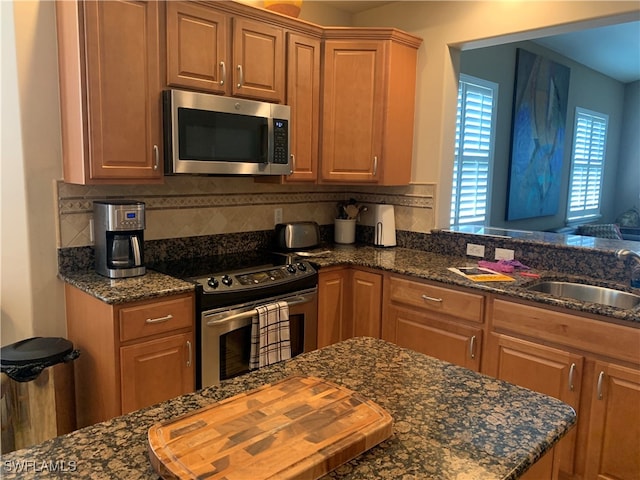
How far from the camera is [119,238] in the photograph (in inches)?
93.3

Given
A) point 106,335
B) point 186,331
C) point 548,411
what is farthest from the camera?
point 186,331

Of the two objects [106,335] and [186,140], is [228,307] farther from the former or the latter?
[186,140]

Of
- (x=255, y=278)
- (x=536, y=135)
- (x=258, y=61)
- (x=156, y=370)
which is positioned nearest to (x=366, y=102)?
(x=258, y=61)

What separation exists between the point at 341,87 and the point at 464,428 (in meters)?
2.53

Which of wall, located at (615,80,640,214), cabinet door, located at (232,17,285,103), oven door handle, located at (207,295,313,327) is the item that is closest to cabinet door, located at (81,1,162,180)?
cabinet door, located at (232,17,285,103)

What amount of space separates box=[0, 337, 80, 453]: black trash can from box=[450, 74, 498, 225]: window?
3.20 m

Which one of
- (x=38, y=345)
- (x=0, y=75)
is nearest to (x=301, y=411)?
(x=38, y=345)

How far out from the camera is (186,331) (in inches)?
92.4

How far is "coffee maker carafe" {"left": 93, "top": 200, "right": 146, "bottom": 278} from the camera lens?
2.31 meters

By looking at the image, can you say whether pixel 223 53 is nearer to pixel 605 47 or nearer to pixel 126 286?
pixel 126 286

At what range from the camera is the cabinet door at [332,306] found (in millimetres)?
2941

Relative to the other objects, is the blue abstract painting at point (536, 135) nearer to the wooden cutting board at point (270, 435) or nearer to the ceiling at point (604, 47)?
the ceiling at point (604, 47)

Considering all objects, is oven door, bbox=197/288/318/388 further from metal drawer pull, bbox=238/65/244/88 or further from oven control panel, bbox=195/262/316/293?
metal drawer pull, bbox=238/65/244/88

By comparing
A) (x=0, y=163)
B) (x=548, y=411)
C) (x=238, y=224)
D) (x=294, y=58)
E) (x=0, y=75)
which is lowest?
(x=548, y=411)
